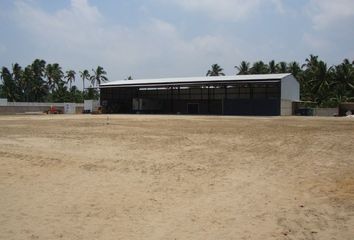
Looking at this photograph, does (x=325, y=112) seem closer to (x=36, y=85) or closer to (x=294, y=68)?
(x=294, y=68)

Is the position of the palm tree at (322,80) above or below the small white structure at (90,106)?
above

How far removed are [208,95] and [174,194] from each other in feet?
202

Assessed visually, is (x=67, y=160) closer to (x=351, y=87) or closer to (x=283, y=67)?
(x=351, y=87)

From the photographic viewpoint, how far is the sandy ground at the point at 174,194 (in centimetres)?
714

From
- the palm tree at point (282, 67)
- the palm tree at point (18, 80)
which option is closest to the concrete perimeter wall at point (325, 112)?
the palm tree at point (282, 67)

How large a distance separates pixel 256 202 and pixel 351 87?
6802cm

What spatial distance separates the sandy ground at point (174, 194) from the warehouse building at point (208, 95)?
43.7 m

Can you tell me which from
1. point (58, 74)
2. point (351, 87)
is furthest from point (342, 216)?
point (58, 74)

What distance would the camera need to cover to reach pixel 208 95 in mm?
70500

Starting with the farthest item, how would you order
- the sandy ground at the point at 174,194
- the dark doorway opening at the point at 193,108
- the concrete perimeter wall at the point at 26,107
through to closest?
the dark doorway opening at the point at 193,108 < the concrete perimeter wall at the point at 26,107 < the sandy ground at the point at 174,194

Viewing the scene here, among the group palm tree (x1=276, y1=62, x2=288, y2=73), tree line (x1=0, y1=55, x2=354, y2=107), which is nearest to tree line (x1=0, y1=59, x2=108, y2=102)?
tree line (x1=0, y1=55, x2=354, y2=107)

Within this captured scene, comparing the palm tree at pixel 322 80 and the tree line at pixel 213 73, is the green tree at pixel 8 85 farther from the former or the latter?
the palm tree at pixel 322 80

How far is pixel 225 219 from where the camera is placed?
776cm

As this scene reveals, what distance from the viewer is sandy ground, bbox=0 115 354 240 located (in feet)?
23.4
